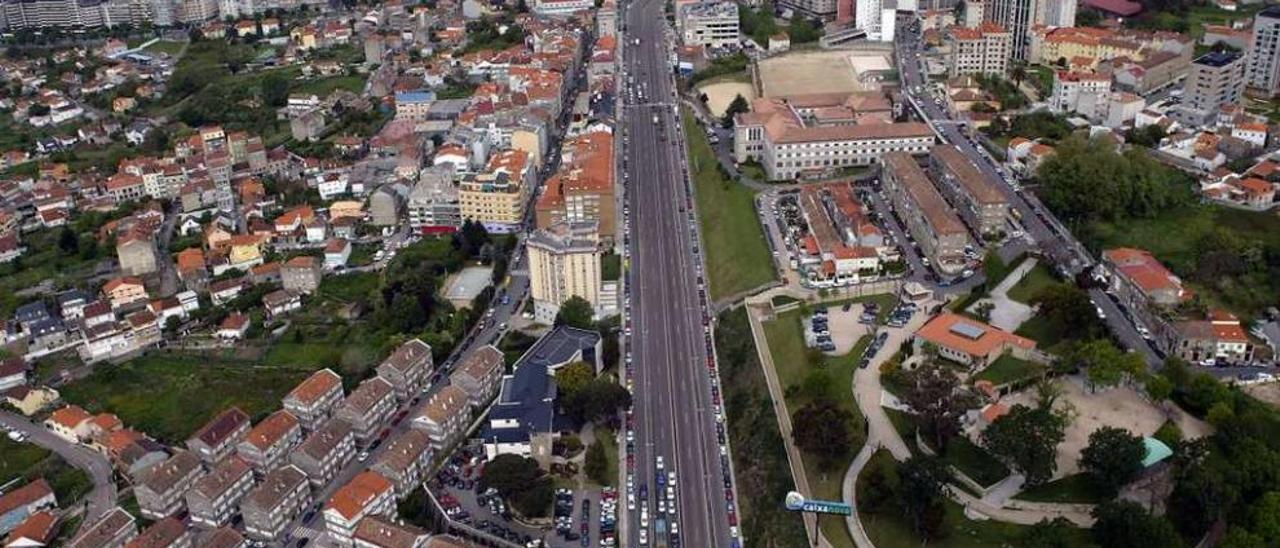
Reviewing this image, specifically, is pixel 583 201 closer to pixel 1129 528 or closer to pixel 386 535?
pixel 386 535

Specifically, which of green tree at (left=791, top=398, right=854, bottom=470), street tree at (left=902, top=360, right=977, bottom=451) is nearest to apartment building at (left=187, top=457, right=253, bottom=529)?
green tree at (left=791, top=398, right=854, bottom=470)

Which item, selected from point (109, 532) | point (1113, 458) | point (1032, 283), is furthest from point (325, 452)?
point (1032, 283)

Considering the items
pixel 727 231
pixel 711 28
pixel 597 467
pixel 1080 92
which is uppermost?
pixel 711 28

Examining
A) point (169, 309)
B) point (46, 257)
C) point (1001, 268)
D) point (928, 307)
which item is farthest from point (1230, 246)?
point (46, 257)

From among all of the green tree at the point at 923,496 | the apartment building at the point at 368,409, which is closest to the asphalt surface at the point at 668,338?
the green tree at the point at 923,496

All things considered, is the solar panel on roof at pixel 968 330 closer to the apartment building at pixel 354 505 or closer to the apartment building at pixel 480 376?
the apartment building at pixel 480 376

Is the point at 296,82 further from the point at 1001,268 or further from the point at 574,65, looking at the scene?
the point at 1001,268
